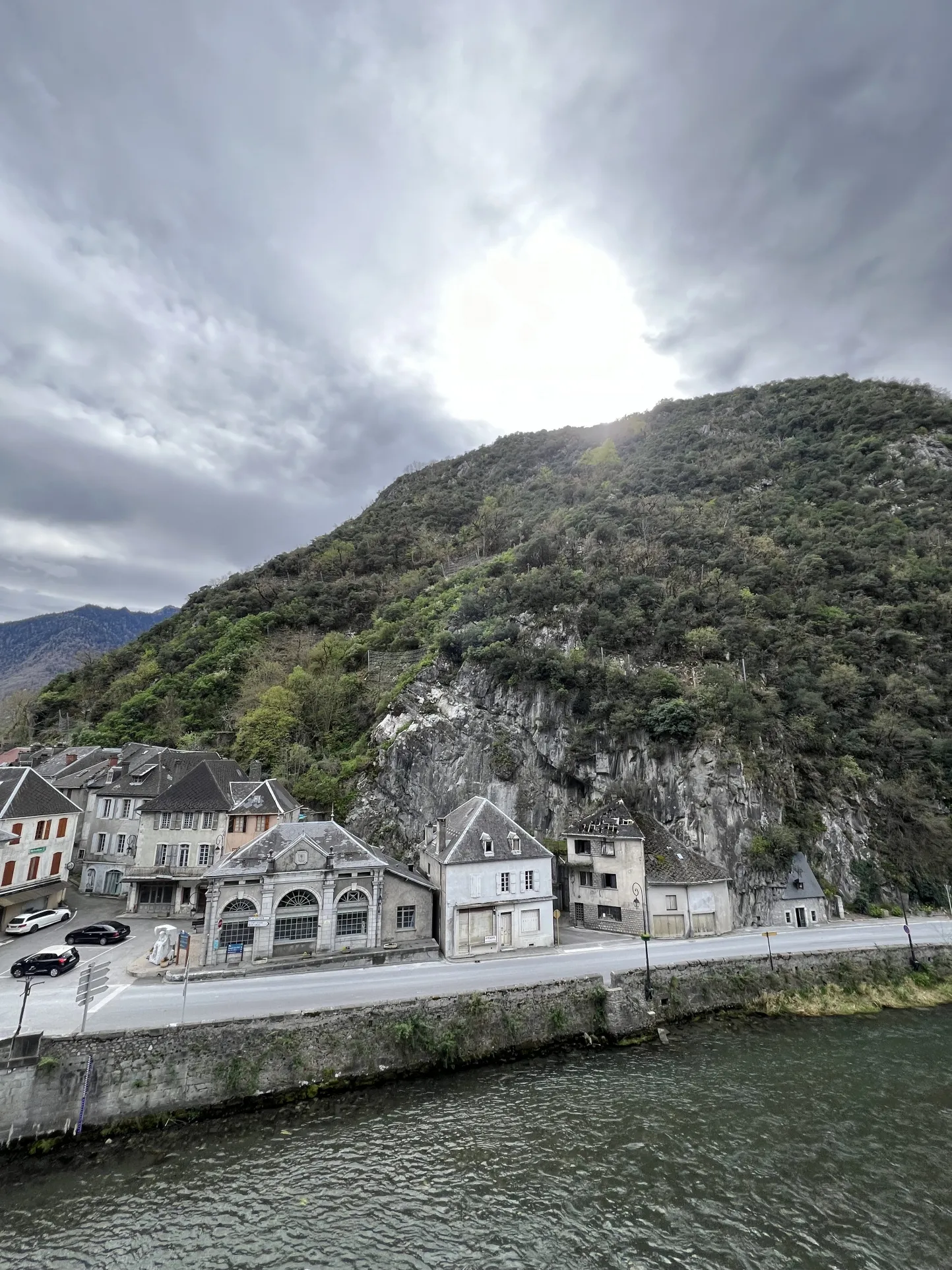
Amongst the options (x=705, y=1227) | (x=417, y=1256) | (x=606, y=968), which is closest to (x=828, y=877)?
(x=606, y=968)

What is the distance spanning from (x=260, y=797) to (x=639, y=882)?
1050 inches

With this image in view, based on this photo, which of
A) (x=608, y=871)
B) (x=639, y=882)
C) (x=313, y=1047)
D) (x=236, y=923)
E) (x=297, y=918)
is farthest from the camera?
(x=608, y=871)

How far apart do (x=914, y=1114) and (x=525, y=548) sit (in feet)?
176

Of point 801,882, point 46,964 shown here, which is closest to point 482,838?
point 46,964

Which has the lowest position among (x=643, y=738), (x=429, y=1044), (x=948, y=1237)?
(x=948, y=1237)

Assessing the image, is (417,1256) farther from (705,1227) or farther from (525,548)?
(525,548)

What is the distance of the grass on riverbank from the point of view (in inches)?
1069

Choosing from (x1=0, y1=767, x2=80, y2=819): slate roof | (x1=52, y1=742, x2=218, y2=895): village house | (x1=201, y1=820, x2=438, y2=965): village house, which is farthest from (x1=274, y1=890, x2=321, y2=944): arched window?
(x1=0, y1=767, x2=80, y2=819): slate roof

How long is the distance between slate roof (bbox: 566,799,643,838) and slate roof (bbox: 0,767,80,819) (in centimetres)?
3385

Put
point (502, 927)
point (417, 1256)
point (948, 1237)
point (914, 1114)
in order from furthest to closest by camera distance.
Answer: point (502, 927)
point (914, 1114)
point (948, 1237)
point (417, 1256)

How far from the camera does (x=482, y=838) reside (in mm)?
32219

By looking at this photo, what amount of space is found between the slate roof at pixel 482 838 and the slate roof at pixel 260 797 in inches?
520

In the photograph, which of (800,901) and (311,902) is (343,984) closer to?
(311,902)

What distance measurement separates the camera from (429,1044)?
20672 mm
